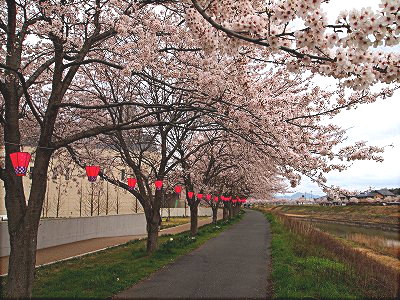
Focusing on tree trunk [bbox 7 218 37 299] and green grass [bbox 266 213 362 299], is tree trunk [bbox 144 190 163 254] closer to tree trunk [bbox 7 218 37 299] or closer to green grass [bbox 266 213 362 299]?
green grass [bbox 266 213 362 299]

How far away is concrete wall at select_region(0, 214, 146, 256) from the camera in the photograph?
16.6 metres

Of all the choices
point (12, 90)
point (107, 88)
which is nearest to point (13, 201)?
point (12, 90)

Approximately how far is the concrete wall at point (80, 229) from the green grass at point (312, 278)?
1036 centimetres

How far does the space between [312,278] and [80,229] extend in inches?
587

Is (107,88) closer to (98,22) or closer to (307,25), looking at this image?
Answer: (98,22)

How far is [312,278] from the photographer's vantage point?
942 cm

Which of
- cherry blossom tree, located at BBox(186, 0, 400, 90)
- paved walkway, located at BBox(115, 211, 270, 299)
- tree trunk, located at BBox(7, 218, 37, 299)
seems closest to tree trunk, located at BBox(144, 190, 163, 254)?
paved walkway, located at BBox(115, 211, 270, 299)

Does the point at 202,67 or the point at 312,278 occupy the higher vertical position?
the point at 202,67

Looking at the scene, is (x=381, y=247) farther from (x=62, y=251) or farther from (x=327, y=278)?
(x=62, y=251)

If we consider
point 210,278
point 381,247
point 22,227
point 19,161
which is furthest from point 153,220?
point 381,247

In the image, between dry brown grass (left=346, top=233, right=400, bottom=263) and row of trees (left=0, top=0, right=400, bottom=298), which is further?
dry brown grass (left=346, top=233, right=400, bottom=263)

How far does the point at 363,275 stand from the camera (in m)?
10.2

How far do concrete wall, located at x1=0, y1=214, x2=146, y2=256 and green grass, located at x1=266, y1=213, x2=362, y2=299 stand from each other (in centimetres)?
1036

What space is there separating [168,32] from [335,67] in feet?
16.7
